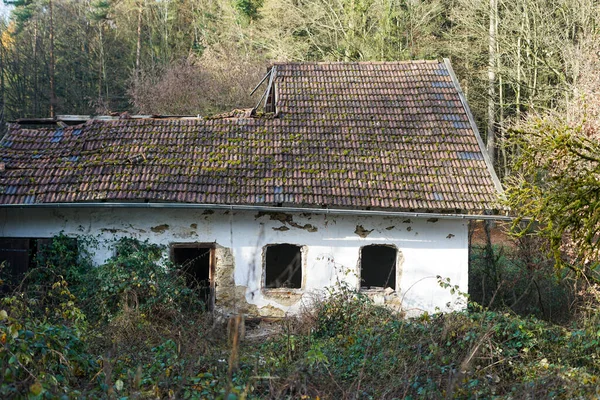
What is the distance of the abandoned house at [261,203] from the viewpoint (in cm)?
1059

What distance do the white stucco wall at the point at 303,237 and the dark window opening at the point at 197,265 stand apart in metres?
0.46

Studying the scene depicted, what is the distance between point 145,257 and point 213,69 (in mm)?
15638

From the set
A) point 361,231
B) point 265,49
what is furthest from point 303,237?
point 265,49

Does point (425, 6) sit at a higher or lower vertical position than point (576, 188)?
higher

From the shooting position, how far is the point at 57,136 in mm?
12258

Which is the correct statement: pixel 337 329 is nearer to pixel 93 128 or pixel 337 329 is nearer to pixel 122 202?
pixel 122 202

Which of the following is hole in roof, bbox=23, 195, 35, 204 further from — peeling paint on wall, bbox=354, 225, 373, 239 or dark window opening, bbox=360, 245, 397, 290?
dark window opening, bbox=360, 245, 397, 290

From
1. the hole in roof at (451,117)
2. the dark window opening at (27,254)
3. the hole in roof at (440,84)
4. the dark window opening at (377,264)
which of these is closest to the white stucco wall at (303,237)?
the dark window opening at (27,254)

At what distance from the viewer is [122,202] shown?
10555 mm

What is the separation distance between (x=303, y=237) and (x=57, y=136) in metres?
5.97

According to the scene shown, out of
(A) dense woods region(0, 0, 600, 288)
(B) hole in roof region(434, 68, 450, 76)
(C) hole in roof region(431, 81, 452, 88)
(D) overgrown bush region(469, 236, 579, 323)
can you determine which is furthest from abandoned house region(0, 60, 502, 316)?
(A) dense woods region(0, 0, 600, 288)

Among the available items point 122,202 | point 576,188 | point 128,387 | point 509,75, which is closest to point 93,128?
point 122,202

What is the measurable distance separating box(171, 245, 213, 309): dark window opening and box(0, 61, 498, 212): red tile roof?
1297 mm

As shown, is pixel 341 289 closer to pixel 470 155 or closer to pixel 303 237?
pixel 303 237
